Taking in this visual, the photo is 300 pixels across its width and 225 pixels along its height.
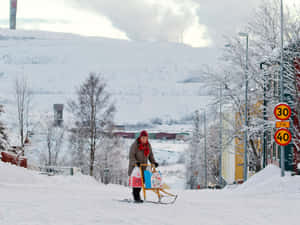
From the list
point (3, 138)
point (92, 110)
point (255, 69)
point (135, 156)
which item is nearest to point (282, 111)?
point (135, 156)

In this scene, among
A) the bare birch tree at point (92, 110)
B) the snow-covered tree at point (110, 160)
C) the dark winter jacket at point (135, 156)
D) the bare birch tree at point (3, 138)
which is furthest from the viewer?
the snow-covered tree at point (110, 160)

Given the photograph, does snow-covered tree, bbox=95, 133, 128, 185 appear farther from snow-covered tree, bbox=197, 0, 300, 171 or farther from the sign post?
the sign post

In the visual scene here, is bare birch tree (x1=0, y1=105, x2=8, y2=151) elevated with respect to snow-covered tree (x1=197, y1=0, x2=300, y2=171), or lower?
lower

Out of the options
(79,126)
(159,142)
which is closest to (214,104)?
(79,126)

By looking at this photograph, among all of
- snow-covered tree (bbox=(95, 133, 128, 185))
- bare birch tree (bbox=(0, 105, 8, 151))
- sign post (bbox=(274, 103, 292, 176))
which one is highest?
sign post (bbox=(274, 103, 292, 176))

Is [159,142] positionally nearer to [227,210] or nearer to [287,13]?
[287,13]

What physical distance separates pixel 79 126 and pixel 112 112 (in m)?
2.79

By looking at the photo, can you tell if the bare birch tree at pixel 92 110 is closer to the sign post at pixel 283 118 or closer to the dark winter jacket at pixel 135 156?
the sign post at pixel 283 118

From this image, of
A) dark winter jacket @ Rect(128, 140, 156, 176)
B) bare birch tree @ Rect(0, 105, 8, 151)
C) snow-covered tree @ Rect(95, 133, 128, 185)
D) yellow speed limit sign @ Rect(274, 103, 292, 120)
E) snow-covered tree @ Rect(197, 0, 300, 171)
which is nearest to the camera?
dark winter jacket @ Rect(128, 140, 156, 176)

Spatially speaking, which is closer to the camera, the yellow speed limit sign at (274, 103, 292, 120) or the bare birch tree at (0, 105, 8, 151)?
the yellow speed limit sign at (274, 103, 292, 120)

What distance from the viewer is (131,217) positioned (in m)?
9.73

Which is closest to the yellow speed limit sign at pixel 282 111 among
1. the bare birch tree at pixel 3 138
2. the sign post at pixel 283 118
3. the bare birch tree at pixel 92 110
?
the sign post at pixel 283 118

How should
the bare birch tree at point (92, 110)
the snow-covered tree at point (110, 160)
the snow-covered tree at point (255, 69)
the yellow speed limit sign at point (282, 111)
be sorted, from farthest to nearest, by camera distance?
the snow-covered tree at point (110, 160), the bare birch tree at point (92, 110), the snow-covered tree at point (255, 69), the yellow speed limit sign at point (282, 111)

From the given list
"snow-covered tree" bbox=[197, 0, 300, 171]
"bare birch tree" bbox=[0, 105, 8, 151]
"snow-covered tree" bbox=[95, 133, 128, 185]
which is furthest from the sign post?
"snow-covered tree" bbox=[95, 133, 128, 185]
